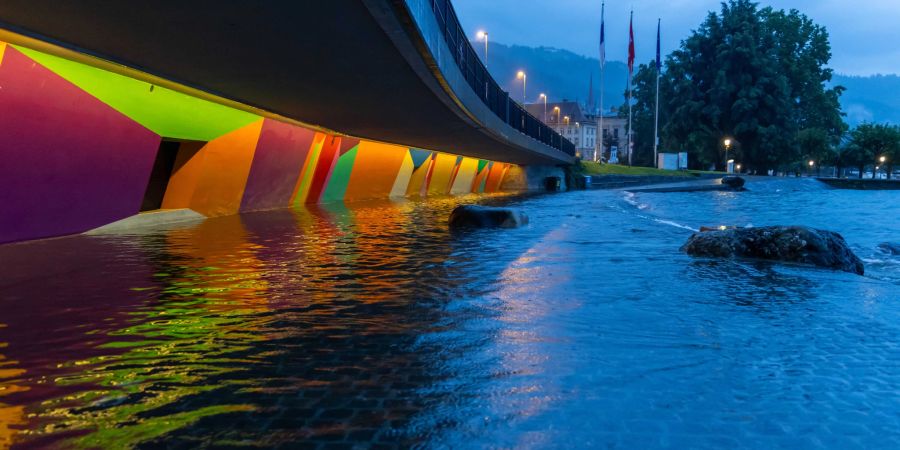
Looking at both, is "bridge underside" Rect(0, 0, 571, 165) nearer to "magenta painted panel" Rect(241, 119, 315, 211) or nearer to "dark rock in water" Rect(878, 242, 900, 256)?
"magenta painted panel" Rect(241, 119, 315, 211)

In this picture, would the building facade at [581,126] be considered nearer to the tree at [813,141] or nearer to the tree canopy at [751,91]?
the tree canopy at [751,91]

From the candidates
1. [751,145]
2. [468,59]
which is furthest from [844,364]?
[751,145]

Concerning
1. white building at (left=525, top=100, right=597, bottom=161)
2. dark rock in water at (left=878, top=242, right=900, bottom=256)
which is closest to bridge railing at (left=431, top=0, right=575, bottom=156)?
dark rock in water at (left=878, top=242, right=900, bottom=256)

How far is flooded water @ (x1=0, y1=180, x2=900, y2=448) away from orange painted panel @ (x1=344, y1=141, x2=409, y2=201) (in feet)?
72.1

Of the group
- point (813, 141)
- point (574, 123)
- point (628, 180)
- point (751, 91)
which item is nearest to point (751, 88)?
point (751, 91)

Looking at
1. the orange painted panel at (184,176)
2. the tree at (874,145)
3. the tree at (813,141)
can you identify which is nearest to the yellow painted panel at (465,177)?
the orange painted panel at (184,176)

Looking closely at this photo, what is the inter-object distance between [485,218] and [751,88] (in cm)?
6483

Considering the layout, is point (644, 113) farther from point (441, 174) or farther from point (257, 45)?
point (257, 45)

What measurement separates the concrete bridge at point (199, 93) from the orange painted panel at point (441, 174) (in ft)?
69.7

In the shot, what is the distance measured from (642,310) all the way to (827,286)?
325 cm

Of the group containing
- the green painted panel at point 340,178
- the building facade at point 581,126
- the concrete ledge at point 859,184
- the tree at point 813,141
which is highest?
the building facade at point 581,126

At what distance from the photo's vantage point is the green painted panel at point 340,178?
28.5 m

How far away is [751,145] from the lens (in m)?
71.3

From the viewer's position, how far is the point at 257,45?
9891 mm
